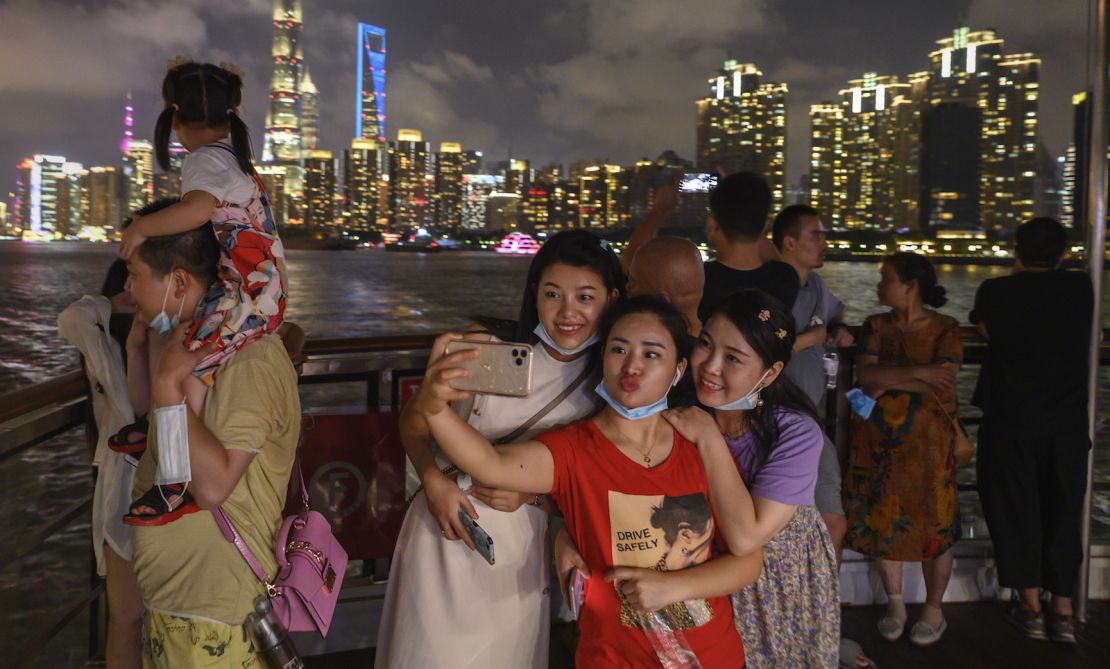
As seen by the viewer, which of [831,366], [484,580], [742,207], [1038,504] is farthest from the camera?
[1038,504]

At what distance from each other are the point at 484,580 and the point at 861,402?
1.69 meters

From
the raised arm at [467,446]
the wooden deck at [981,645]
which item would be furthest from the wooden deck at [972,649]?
the raised arm at [467,446]

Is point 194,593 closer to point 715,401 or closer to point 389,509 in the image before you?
point 715,401

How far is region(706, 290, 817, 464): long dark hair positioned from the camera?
1.58m

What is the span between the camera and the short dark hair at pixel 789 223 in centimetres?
278

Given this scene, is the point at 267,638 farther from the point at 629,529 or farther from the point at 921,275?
the point at 921,275

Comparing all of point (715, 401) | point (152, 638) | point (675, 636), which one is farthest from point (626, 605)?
point (152, 638)

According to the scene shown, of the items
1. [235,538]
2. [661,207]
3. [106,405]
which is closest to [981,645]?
[661,207]

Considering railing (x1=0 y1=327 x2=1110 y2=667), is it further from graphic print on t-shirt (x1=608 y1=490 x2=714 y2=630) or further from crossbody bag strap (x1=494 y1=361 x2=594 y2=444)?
graphic print on t-shirt (x1=608 y1=490 x2=714 y2=630)

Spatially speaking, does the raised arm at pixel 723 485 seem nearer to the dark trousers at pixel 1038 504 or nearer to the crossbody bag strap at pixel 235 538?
the crossbody bag strap at pixel 235 538

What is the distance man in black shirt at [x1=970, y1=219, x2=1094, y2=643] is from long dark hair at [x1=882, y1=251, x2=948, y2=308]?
24 centimetres

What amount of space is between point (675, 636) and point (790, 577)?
1.56ft

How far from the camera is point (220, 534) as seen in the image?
1.50 metres

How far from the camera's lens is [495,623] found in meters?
1.54
